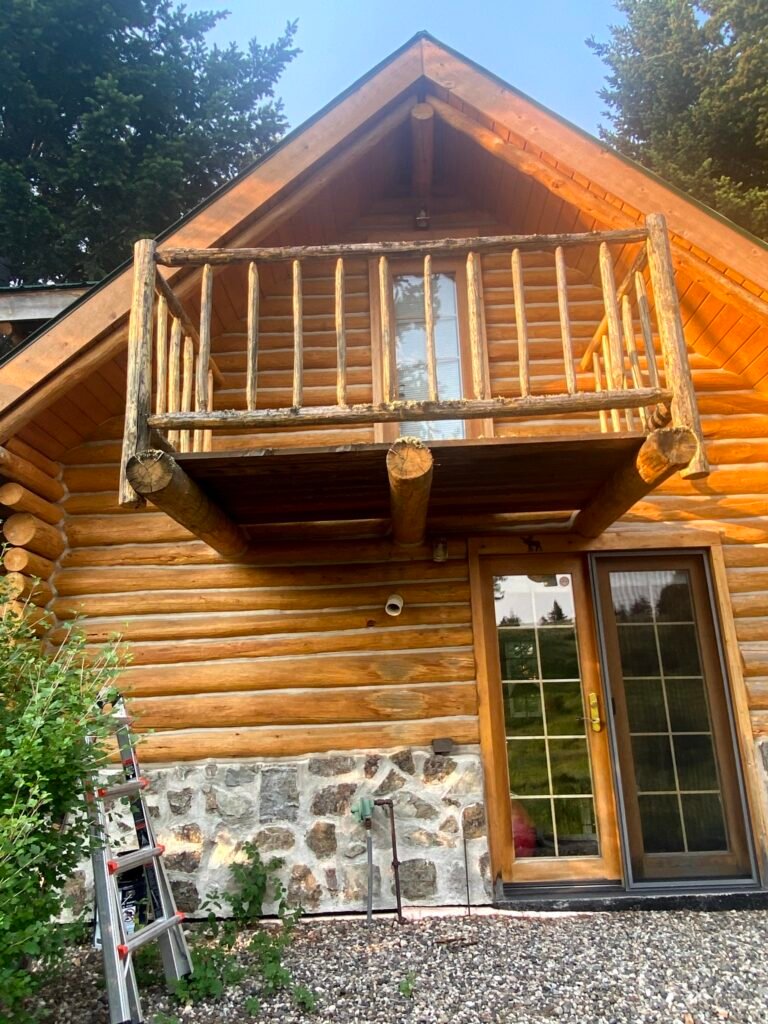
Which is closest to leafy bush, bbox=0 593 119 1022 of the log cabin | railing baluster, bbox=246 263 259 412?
the log cabin

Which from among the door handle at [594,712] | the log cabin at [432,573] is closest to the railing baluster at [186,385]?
the log cabin at [432,573]

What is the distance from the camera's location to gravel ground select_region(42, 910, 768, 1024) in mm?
3129

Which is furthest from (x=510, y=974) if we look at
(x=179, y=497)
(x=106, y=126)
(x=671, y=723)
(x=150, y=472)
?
(x=106, y=126)

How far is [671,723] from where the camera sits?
4.84m

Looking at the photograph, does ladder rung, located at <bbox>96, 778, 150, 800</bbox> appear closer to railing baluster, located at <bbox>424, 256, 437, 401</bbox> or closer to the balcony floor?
the balcony floor

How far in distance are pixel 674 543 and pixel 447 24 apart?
61.9 feet

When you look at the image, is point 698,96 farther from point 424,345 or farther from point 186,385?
point 186,385

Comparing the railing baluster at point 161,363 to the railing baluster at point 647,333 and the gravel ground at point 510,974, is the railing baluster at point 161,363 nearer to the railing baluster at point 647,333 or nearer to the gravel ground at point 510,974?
the railing baluster at point 647,333

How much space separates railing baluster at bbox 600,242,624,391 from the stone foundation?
2.65 metres

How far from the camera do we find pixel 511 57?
1717cm

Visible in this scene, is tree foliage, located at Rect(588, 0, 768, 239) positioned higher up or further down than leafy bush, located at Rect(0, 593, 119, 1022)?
higher up

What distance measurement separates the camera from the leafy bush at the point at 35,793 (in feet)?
9.04

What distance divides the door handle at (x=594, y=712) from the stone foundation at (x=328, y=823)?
889mm

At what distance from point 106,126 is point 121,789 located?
11595mm
